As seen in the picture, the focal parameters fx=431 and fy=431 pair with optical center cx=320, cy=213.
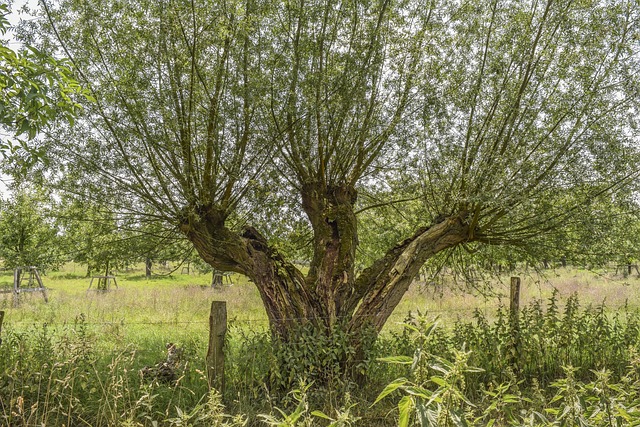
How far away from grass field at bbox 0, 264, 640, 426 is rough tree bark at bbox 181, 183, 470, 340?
531mm

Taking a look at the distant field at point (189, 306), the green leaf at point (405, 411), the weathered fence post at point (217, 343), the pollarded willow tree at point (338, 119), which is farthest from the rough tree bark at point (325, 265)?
the green leaf at point (405, 411)

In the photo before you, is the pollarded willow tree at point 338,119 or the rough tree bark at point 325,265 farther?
the rough tree bark at point 325,265

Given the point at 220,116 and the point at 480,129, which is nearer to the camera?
the point at 220,116

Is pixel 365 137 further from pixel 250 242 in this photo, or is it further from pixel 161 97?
pixel 161 97

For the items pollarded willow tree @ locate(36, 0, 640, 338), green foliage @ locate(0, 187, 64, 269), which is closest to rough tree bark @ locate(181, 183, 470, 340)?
pollarded willow tree @ locate(36, 0, 640, 338)

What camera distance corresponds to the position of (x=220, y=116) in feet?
19.2

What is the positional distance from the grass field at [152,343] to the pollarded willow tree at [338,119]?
2.97 ft

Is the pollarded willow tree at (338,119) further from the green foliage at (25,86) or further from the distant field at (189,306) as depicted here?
the distant field at (189,306)

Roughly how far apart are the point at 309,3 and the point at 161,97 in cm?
242

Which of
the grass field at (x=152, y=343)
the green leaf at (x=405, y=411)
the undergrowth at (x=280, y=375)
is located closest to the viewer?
the green leaf at (x=405, y=411)

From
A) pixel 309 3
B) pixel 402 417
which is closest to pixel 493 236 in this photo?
pixel 309 3

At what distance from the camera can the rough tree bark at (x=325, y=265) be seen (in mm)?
6020

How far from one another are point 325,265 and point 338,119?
2.15m

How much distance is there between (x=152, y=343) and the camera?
29.3 feet
